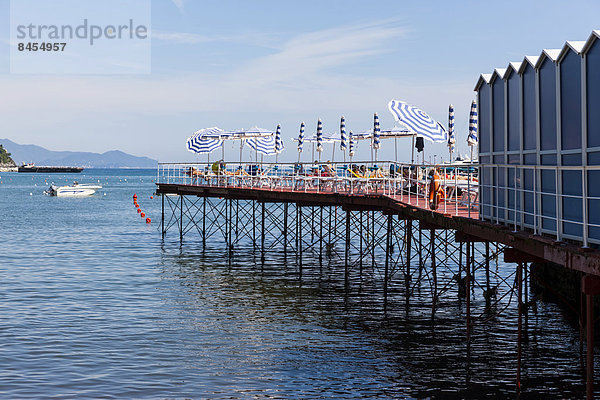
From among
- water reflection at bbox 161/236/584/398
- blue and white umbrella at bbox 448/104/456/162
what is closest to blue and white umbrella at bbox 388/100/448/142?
blue and white umbrella at bbox 448/104/456/162

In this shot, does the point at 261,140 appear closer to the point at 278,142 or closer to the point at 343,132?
the point at 278,142

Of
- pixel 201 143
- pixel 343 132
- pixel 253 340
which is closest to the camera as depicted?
pixel 253 340

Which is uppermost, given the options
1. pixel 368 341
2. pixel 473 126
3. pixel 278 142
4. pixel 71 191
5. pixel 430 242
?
pixel 278 142

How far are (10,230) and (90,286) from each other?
28280 mm

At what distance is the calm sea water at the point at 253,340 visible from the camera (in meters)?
14.8

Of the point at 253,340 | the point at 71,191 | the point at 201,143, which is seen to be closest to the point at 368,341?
the point at 253,340

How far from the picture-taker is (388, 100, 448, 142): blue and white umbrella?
22594mm

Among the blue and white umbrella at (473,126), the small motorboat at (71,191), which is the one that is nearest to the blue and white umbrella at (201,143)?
the blue and white umbrella at (473,126)

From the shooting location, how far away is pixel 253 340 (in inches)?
731

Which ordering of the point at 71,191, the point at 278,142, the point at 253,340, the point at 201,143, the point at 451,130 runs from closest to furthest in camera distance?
the point at 253,340 → the point at 451,130 → the point at 201,143 → the point at 278,142 → the point at 71,191

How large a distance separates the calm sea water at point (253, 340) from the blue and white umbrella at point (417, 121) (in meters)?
5.16

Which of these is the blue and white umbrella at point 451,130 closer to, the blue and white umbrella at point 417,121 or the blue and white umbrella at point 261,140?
the blue and white umbrella at point 417,121

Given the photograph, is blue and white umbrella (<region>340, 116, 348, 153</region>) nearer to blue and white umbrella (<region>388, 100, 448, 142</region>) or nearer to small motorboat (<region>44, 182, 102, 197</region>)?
blue and white umbrella (<region>388, 100, 448, 142</region>)

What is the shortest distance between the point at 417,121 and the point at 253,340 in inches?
341
